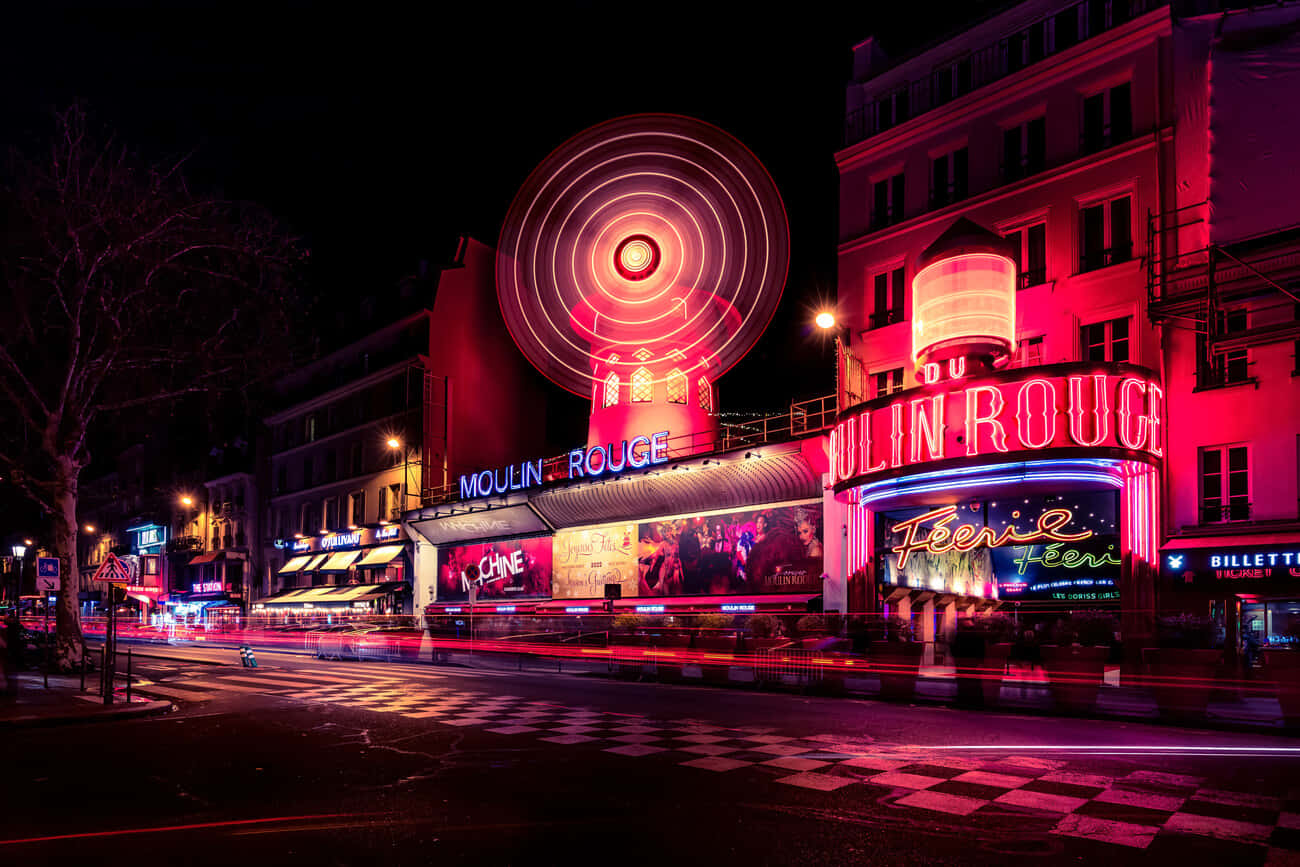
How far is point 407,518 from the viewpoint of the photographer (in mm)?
46969

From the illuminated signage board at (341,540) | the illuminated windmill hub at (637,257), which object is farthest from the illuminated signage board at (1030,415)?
the illuminated signage board at (341,540)

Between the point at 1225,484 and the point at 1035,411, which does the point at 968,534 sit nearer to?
the point at 1035,411

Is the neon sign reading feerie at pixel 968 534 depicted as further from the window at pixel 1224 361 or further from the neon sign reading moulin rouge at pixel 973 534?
the window at pixel 1224 361

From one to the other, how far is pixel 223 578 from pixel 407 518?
25330 mm

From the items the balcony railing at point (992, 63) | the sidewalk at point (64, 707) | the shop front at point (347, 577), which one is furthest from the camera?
the shop front at point (347, 577)

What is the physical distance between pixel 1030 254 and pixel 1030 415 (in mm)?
6300

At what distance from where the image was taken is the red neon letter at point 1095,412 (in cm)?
2159

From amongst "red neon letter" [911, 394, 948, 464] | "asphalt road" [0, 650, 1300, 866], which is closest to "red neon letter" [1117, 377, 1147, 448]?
"red neon letter" [911, 394, 948, 464]

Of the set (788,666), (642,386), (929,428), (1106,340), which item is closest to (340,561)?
(642,386)

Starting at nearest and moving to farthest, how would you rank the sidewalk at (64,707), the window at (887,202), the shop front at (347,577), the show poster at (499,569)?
the sidewalk at (64,707) → the window at (887,202) → the show poster at (499,569) → the shop front at (347,577)

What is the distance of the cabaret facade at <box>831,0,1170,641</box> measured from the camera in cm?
2258

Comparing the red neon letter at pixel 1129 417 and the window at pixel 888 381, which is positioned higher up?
the window at pixel 888 381

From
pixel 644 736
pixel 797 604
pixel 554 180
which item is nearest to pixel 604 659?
pixel 797 604

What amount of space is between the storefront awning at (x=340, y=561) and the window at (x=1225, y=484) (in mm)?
39292
